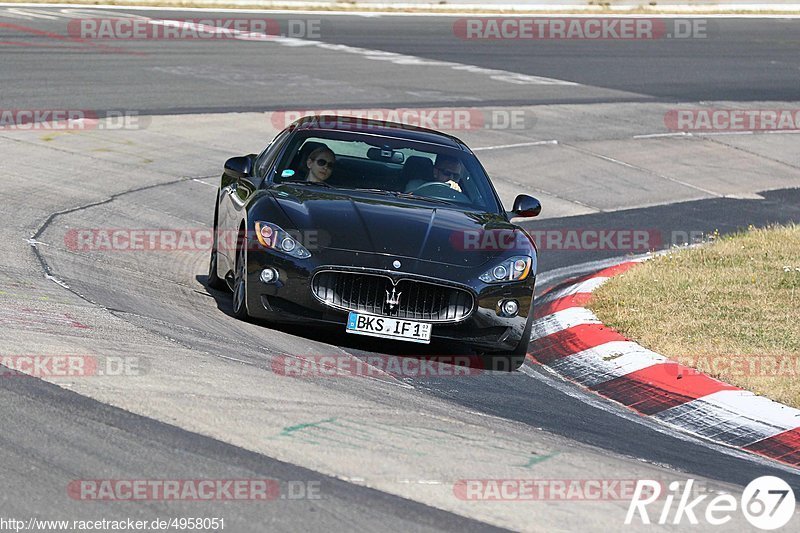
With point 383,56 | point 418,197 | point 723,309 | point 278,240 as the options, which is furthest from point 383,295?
point 383,56

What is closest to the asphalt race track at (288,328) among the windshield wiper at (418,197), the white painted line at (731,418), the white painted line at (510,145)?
the white painted line at (510,145)

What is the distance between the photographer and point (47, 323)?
7059 mm

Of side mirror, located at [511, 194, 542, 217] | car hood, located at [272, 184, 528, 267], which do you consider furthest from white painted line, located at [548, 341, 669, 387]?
side mirror, located at [511, 194, 542, 217]

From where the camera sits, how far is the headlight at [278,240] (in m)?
8.02

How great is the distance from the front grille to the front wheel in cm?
56

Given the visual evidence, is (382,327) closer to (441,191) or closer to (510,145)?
(441,191)

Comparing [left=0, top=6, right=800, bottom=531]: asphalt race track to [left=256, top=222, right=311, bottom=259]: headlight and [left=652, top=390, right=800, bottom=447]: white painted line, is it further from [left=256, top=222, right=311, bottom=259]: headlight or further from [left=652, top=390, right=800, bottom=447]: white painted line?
[left=256, top=222, right=311, bottom=259]: headlight

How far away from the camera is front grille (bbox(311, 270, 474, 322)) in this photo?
7.88 metres

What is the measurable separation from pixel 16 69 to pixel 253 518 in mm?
16199

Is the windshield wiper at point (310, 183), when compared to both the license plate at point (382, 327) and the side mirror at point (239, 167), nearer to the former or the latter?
the side mirror at point (239, 167)

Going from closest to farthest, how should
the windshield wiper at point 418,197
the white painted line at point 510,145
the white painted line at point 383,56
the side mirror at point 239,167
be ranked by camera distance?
the windshield wiper at point 418,197, the side mirror at point 239,167, the white painted line at point 510,145, the white painted line at point 383,56

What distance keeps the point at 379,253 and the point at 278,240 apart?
0.65 metres

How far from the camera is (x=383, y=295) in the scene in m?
7.89

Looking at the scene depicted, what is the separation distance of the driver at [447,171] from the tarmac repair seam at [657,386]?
3.99ft
